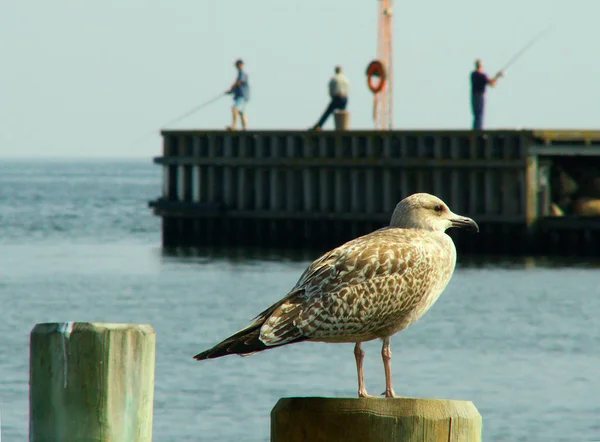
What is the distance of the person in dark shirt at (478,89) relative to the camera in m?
36.8

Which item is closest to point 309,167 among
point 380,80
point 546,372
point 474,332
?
point 380,80

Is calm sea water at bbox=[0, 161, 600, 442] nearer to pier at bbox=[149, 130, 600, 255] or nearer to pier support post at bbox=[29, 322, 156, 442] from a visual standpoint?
pier at bbox=[149, 130, 600, 255]

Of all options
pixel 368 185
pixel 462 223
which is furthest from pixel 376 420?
pixel 368 185

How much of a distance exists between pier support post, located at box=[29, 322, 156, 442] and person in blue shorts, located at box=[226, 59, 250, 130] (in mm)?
33079

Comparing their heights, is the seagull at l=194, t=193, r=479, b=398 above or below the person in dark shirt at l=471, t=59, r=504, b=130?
below

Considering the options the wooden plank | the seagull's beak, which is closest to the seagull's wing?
the seagull's beak

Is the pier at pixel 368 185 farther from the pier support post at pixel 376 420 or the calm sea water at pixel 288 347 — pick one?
the pier support post at pixel 376 420

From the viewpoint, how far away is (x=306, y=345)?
22125 mm

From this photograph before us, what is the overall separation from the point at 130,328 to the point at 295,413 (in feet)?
2.94

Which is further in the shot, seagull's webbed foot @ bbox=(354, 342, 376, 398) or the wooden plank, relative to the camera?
the wooden plank

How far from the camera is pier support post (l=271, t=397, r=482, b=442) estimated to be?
237 inches

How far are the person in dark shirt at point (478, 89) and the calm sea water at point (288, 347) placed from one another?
3.57m

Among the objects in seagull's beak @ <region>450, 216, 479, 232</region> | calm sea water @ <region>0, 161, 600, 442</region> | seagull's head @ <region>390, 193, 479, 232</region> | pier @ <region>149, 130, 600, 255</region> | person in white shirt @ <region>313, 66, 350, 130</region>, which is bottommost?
calm sea water @ <region>0, 161, 600, 442</region>

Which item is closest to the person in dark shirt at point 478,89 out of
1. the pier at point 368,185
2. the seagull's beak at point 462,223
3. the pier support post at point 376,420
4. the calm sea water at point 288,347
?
the pier at point 368,185
